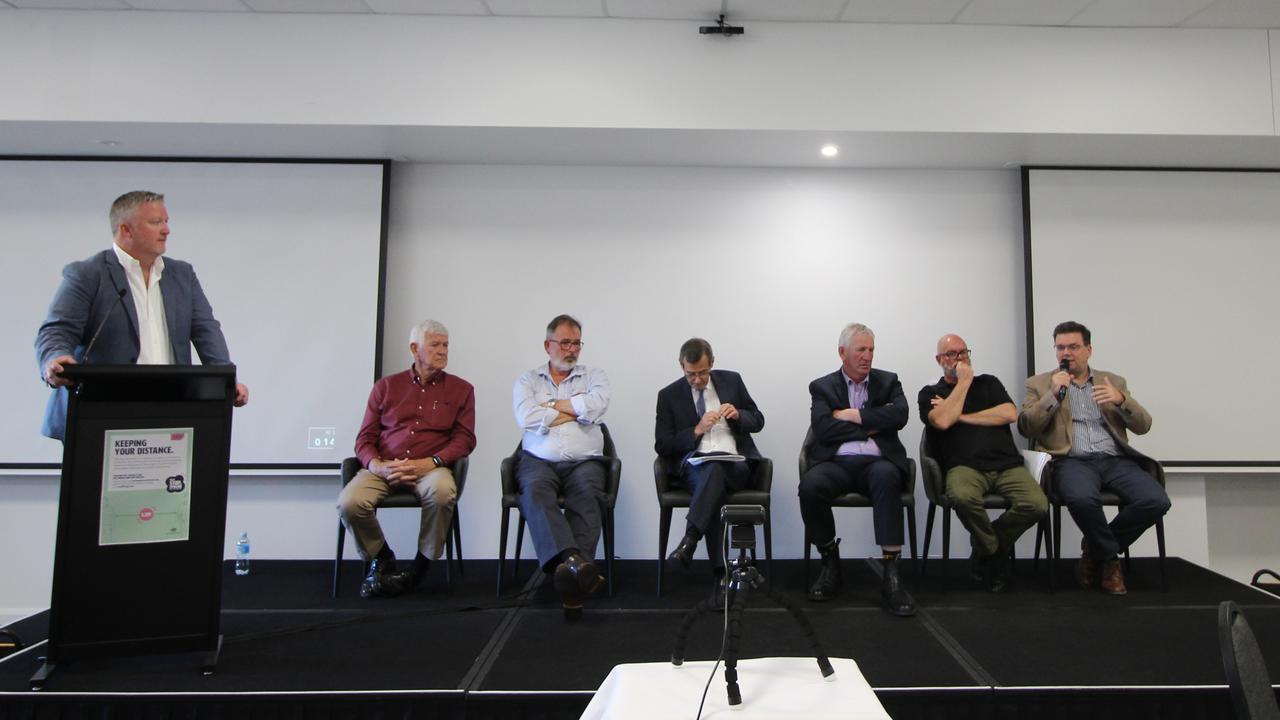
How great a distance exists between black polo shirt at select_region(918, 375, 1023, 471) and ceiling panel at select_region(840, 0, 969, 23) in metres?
1.83

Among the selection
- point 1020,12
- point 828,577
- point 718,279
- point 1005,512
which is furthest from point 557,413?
point 1020,12

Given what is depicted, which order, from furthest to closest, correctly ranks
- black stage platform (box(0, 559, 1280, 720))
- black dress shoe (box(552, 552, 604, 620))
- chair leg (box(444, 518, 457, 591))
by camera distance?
chair leg (box(444, 518, 457, 591)), black dress shoe (box(552, 552, 604, 620)), black stage platform (box(0, 559, 1280, 720))

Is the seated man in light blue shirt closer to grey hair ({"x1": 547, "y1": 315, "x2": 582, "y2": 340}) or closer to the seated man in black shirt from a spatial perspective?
grey hair ({"x1": 547, "y1": 315, "x2": 582, "y2": 340})

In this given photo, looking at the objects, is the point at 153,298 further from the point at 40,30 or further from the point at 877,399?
the point at 877,399

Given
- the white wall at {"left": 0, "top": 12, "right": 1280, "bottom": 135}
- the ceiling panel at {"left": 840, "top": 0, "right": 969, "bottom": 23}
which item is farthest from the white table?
the ceiling panel at {"left": 840, "top": 0, "right": 969, "bottom": 23}

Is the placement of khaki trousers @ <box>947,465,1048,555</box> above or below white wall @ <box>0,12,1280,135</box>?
below

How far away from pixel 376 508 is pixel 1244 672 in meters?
3.16

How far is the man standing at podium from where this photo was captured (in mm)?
2498

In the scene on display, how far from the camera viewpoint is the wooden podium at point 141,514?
91.3 inches

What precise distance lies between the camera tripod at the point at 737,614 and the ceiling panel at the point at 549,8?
116 inches

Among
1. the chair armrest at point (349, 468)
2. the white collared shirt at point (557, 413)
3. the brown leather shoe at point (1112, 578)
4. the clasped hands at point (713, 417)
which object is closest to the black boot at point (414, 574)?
the chair armrest at point (349, 468)

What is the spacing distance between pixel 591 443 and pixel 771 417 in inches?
46.4

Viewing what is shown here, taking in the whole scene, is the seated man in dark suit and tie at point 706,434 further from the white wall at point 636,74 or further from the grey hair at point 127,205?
the grey hair at point 127,205

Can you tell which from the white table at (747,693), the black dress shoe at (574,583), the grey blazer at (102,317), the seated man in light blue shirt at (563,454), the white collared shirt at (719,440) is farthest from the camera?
the white collared shirt at (719,440)
